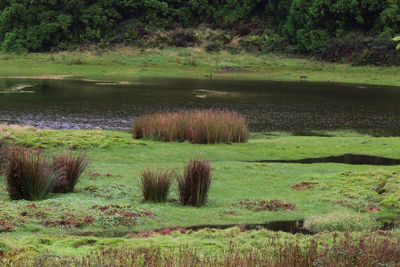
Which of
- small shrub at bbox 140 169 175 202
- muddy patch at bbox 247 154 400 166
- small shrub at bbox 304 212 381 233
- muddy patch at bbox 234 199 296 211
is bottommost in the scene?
muddy patch at bbox 247 154 400 166

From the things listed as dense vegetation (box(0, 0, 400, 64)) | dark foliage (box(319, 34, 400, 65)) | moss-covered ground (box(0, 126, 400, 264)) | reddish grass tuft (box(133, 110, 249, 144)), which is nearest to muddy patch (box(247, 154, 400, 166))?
moss-covered ground (box(0, 126, 400, 264))

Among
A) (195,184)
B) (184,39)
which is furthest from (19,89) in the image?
(184,39)

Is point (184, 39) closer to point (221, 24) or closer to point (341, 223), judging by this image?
point (221, 24)

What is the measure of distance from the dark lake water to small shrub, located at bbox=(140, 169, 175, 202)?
600 inches

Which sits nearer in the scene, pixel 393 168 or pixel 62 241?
pixel 62 241

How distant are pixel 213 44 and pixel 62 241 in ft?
233

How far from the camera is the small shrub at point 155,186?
42.5 ft

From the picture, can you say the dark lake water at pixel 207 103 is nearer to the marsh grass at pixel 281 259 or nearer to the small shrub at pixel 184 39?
the marsh grass at pixel 281 259

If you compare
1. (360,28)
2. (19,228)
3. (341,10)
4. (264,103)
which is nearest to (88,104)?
(264,103)

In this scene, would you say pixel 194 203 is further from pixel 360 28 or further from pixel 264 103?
pixel 360 28

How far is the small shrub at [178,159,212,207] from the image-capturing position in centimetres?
1278

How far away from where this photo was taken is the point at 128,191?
1398cm

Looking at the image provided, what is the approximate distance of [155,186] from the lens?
1299cm

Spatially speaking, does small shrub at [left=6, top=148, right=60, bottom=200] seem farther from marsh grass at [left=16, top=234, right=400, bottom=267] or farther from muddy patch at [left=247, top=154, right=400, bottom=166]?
muddy patch at [left=247, top=154, right=400, bottom=166]
